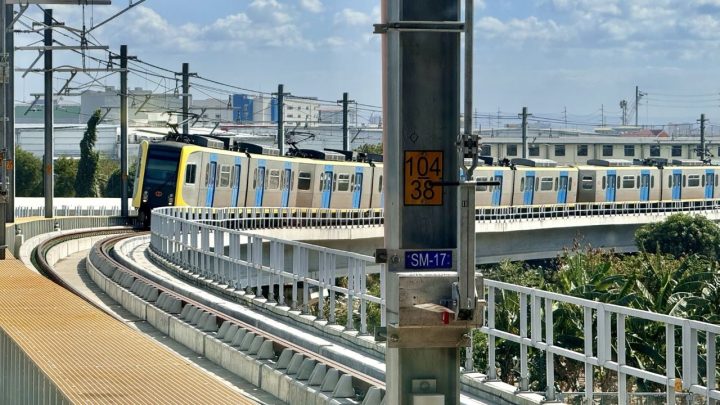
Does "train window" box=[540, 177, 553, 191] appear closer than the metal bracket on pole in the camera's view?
No

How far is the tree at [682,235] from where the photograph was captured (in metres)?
69.6

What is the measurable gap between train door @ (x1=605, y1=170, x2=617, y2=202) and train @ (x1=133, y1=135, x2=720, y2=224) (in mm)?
53

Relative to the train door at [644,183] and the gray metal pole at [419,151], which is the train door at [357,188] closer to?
the train door at [644,183]

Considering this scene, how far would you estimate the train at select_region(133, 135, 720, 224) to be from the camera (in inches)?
2018

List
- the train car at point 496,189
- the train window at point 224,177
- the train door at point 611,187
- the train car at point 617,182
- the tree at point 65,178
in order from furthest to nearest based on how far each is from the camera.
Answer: the tree at point 65,178 < the train door at point 611,187 < the train car at point 617,182 < the train car at point 496,189 < the train window at point 224,177

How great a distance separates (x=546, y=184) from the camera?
251 feet

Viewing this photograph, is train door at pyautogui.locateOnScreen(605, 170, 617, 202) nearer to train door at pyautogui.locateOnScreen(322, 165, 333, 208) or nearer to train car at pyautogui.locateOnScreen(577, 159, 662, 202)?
train car at pyautogui.locateOnScreen(577, 159, 662, 202)

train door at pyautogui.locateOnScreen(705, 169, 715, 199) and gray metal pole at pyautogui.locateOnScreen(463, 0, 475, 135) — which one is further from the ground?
gray metal pole at pyautogui.locateOnScreen(463, 0, 475, 135)

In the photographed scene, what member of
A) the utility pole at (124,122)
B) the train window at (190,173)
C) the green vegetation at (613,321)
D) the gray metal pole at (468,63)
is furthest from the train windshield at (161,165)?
the gray metal pole at (468,63)

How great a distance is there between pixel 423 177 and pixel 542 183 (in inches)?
2654

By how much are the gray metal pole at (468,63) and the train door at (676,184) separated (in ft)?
256

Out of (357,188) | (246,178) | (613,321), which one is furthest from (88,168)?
(613,321)

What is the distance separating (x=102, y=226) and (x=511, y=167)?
21883 mm

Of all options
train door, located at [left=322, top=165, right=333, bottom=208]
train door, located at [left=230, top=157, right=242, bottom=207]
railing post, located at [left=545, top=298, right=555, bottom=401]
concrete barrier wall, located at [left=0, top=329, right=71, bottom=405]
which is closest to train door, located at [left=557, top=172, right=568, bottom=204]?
train door, located at [left=322, top=165, right=333, bottom=208]
